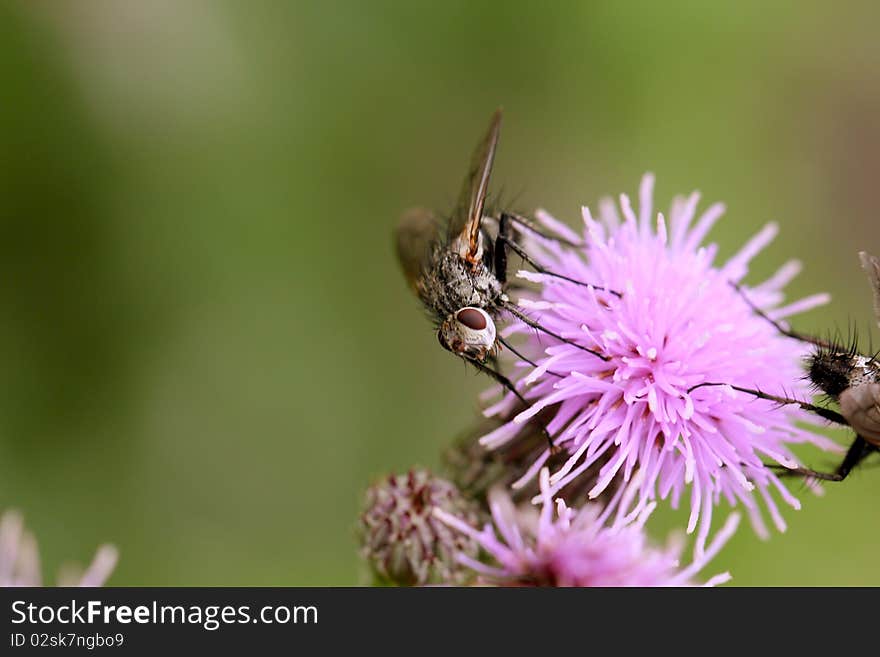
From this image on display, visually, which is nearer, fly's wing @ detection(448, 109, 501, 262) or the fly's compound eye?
the fly's compound eye

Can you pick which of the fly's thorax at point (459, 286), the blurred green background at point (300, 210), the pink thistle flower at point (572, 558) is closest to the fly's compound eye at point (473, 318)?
the fly's thorax at point (459, 286)

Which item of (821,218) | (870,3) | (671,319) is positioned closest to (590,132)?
(821,218)

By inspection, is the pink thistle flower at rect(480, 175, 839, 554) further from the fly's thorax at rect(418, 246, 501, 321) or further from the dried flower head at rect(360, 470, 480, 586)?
the dried flower head at rect(360, 470, 480, 586)

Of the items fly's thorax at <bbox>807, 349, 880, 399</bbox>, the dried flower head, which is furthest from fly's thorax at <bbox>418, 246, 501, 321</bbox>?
fly's thorax at <bbox>807, 349, 880, 399</bbox>

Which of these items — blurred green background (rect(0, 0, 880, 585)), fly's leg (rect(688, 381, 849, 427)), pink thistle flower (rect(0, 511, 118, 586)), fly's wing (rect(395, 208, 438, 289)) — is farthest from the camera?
blurred green background (rect(0, 0, 880, 585))

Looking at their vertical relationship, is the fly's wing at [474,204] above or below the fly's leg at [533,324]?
above

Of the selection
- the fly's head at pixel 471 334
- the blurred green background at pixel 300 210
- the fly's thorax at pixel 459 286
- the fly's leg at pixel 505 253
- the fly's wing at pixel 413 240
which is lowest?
the fly's head at pixel 471 334

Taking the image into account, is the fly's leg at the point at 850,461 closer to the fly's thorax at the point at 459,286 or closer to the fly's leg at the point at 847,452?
the fly's leg at the point at 847,452

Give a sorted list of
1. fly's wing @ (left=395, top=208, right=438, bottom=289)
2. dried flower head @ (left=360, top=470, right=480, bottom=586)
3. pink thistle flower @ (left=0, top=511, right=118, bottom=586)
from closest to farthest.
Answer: pink thistle flower @ (left=0, top=511, right=118, bottom=586)
dried flower head @ (left=360, top=470, right=480, bottom=586)
fly's wing @ (left=395, top=208, right=438, bottom=289)
